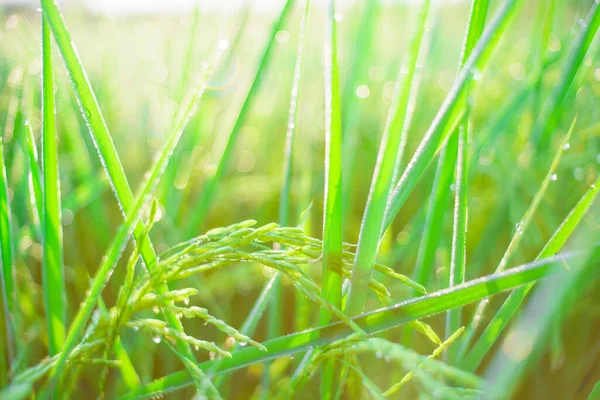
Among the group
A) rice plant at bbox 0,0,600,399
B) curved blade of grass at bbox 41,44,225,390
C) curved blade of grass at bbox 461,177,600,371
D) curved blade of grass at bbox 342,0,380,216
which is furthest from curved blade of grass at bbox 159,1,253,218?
curved blade of grass at bbox 461,177,600,371

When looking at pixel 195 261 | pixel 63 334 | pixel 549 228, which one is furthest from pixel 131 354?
pixel 549 228

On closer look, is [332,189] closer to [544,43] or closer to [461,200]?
[461,200]

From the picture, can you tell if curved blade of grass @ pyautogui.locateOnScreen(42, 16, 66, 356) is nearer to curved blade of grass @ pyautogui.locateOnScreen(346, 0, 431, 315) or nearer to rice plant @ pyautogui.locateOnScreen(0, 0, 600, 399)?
rice plant @ pyautogui.locateOnScreen(0, 0, 600, 399)

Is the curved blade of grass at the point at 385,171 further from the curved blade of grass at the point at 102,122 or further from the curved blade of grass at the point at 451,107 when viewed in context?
the curved blade of grass at the point at 102,122

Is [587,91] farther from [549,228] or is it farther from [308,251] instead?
[308,251]

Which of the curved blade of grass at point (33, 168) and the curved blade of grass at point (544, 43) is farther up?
the curved blade of grass at point (544, 43)

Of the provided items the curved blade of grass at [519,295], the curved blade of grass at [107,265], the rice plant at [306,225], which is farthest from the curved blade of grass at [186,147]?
the curved blade of grass at [519,295]

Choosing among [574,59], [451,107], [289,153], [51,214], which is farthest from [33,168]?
[574,59]
